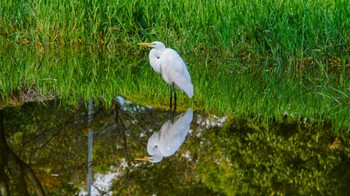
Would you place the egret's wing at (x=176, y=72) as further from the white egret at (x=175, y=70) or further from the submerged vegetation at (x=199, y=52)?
the submerged vegetation at (x=199, y=52)

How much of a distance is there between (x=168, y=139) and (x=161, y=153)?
32 centimetres

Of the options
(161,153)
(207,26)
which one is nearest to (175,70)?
(161,153)

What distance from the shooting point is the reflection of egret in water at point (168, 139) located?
14.5ft

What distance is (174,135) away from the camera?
4.86 meters

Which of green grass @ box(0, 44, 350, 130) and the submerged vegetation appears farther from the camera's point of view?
the submerged vegetation

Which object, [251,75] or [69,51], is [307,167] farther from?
[69,51]

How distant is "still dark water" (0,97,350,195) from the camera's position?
4016mm

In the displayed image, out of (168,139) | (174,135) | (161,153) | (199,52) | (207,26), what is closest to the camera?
(161,153)

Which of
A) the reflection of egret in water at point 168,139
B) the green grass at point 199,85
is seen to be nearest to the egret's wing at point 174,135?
the reflection of egret in water at point 168,139

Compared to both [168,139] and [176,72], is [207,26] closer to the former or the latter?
[176,72]

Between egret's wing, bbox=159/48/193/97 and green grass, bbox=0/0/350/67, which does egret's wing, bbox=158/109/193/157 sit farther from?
green grass, bbox=0/0/350/67

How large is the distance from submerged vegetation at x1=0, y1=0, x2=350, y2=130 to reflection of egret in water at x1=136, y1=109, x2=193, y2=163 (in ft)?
2.05

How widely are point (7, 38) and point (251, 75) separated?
3.52 metres

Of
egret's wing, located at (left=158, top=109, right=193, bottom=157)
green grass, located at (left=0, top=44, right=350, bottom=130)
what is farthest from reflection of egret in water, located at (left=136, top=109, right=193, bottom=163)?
green grass, located at (left=0, top=44, right=350, bottom=130)
